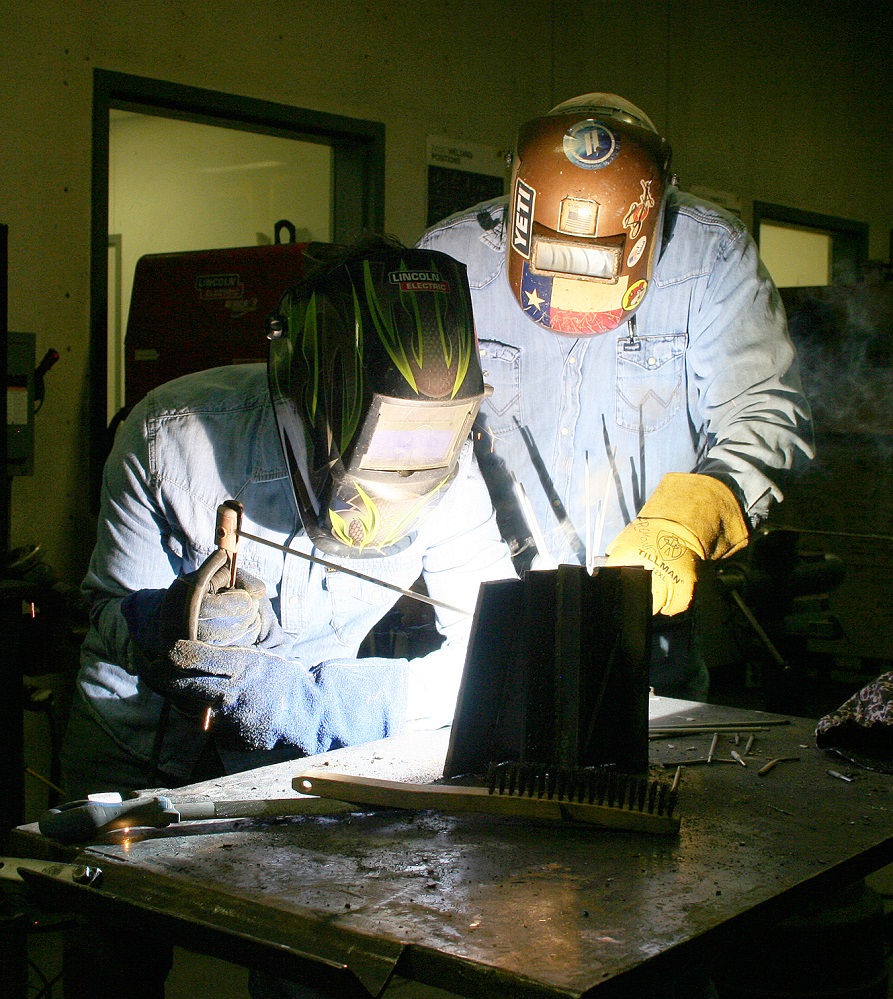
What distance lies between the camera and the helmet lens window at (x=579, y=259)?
2.07 meters

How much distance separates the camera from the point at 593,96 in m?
2.29

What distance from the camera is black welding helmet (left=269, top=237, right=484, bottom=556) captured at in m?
1.57

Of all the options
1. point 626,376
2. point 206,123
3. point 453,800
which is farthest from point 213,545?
point 206,123

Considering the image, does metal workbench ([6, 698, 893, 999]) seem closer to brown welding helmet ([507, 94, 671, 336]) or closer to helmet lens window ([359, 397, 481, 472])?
helmet lens window ([359, 397, 481, 472])

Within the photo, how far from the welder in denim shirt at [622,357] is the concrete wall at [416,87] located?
1.20 metres

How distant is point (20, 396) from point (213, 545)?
1357 mm

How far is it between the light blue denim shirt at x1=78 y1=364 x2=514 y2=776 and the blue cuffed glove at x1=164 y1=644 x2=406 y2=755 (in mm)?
41

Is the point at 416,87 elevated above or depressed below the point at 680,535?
above

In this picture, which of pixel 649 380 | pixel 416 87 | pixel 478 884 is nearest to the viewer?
pixel 478 884

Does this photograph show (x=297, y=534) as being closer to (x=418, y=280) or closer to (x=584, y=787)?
(x=418, y=280)

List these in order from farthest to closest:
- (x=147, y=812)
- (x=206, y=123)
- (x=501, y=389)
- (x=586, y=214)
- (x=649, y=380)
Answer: (x=206, y=123)
(x=501, y=389)
(x=649, y=380)
(x=586, y=214)
(x=147, y=812)

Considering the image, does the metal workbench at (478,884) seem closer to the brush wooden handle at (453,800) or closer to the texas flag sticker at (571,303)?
the brush wooden handle at (453,800)

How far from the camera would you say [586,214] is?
81.0 inches

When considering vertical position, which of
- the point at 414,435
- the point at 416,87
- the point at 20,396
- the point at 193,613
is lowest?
the point at 193,613
